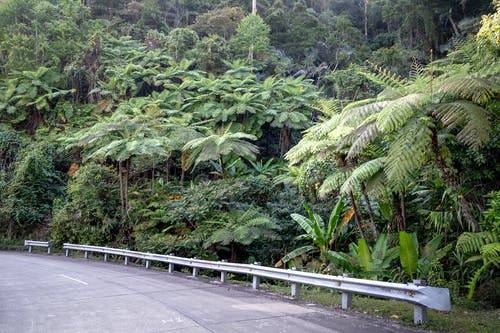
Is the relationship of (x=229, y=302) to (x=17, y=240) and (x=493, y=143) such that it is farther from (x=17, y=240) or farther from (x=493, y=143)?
(x=17, y=240)

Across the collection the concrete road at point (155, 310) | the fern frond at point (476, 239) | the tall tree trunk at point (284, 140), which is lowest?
the concrete road at point (155, 310)

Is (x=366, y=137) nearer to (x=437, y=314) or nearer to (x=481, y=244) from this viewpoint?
(x=481, y=244)

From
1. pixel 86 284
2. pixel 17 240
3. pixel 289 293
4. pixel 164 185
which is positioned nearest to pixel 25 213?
pixel 17 240

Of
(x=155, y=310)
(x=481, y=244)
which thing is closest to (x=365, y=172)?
(x=481, y=244)

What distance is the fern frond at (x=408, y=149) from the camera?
7254mm

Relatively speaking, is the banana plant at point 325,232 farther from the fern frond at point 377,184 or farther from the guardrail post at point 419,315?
the guardrail post at point 419,315

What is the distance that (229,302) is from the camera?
797 centimetres

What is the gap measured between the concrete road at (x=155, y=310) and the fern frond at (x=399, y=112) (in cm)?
322

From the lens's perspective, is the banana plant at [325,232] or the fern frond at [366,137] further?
the banana plant at [325,232]

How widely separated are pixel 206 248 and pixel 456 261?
8404 millimetres

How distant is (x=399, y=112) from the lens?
712 cm

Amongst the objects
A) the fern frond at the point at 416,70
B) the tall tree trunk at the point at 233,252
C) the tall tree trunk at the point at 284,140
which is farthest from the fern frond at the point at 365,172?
the tall tree trunk at the point at 284,140

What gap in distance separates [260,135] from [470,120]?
57.6 ft

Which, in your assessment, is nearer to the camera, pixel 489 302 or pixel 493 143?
pixel 489 302
